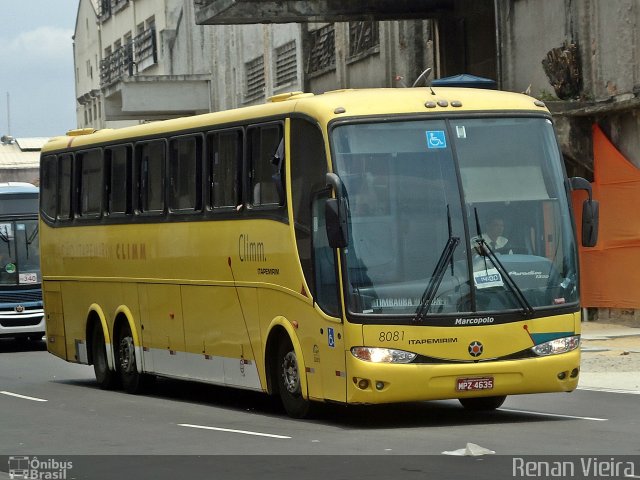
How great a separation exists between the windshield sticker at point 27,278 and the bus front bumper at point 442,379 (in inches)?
712

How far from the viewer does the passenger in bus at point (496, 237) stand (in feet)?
47.9

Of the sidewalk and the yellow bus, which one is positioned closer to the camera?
the yellow bus

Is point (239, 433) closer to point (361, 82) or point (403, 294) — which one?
point (403, 294)

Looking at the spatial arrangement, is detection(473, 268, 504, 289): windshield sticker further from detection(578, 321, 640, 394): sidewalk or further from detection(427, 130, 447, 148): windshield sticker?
detection(578, 321, 640, 394): sidewalk

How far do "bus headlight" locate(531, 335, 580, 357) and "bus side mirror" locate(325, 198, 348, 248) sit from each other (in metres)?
2.08

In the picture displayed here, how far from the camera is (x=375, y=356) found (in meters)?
14.2

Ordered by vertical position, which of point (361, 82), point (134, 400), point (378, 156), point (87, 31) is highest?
point (87, 31)

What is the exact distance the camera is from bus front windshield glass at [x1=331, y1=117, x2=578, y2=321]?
47.2 ft

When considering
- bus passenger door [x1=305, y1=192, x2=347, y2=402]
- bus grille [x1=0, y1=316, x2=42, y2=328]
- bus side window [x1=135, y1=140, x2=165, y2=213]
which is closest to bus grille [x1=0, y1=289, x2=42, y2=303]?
bus grille [x1=0, y1=316, x2=42, y2=328]

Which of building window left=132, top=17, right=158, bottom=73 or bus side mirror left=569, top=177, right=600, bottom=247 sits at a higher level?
building window left=132, top=17, right=158, bottom=73

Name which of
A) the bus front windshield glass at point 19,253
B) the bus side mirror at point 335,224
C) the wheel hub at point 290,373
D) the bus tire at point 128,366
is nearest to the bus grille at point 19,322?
the bus front windshield glass at point 19,253

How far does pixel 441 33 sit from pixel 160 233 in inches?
667

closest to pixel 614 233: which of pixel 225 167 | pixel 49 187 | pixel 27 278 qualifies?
pixel 49 187
